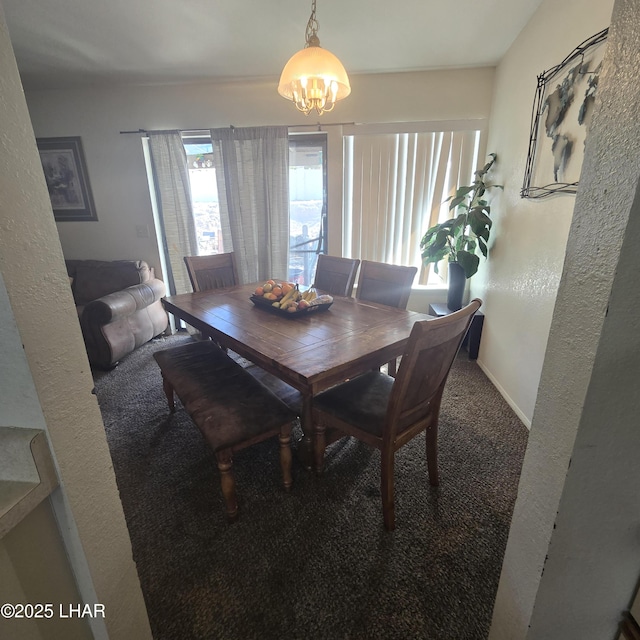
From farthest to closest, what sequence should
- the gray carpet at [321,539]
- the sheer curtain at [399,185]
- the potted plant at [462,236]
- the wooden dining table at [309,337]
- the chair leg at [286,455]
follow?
the sheer curtain at [399,185] → the potted plant at [462,236] → the chair leg at [286,455] → the wooden dining table at [309,337] → the gray carpet at [321,539]

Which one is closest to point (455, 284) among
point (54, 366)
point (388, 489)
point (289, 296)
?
point (289, 296)

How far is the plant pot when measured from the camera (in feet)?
9.75

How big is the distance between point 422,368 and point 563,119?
1585 mm

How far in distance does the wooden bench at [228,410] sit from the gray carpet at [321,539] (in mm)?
173

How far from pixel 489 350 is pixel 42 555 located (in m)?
2.87

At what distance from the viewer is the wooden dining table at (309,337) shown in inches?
51.6

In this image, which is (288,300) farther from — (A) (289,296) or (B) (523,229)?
(B) (523,229)

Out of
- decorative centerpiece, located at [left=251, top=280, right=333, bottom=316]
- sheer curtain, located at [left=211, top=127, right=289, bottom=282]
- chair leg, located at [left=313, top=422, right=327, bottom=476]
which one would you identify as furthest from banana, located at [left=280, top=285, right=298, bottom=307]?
sheer curtain, located at [left=211, top=127, right=289, bottom=282]

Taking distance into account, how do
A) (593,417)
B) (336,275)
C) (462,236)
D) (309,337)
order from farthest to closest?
(462,236) < (336,275) < (309,337) < (593,417)

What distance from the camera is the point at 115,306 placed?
268cm

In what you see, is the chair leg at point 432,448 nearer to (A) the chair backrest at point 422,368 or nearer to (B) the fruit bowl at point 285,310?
(A) the chair backrest at point 422,368

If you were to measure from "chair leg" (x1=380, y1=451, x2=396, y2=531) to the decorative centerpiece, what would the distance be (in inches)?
35.1

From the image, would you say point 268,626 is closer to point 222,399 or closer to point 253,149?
point 222,399

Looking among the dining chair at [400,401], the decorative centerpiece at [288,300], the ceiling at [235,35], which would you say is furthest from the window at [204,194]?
the dining chair at [400,401]
